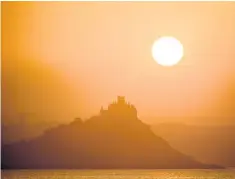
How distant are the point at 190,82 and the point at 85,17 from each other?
132cm

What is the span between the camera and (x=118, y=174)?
4.27m

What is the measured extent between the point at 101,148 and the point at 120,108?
1.58ft

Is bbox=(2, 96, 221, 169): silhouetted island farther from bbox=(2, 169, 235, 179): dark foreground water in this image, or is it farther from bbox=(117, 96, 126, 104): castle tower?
bbox=(2, 169, 235, 179): dark foreground water

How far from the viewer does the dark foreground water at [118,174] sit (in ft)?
13.5

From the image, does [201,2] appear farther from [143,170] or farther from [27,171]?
[27,171]

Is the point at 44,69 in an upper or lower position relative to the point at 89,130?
upper

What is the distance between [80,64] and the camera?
4.59 metres

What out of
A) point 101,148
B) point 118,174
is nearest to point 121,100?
point 101,148

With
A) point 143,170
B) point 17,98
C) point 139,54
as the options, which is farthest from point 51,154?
point 139,54

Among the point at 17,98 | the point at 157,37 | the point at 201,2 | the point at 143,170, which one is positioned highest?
the point at 201,2

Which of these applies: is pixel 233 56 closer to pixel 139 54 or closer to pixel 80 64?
pixel 139 54

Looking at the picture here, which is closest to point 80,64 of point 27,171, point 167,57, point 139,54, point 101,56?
point 101,56

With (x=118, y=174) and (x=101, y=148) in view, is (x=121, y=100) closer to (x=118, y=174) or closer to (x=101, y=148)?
(x=101, y=148)

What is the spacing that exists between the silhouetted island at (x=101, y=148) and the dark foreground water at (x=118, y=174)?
0.12m
